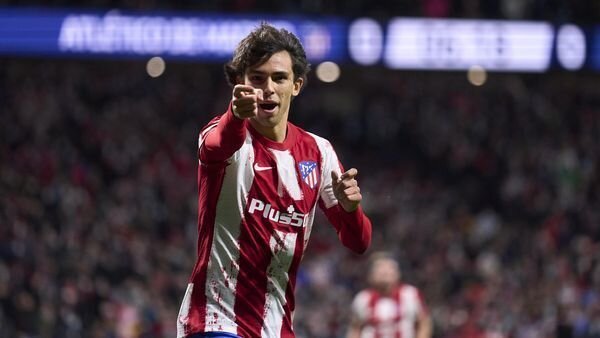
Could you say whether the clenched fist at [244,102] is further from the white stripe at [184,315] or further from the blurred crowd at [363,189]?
the blurred crowd at [363,189]

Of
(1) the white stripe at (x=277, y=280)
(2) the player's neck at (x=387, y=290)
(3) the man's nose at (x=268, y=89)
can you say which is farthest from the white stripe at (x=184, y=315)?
(2) the player's neck at (x=387, y=290)

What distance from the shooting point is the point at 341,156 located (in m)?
21.2

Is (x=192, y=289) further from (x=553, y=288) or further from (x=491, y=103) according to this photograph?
(x=491, y=103)

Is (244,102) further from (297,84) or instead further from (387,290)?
(387,290)

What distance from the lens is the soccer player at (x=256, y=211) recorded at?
4285mm

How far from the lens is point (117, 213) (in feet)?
57.0

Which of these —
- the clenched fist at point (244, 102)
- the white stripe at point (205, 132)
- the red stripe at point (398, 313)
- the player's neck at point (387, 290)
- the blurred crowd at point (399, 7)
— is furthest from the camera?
the blurred crowd at point (399, 7)

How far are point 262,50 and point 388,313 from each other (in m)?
5.73

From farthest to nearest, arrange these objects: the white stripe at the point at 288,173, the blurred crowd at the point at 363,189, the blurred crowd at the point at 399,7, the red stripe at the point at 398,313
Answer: the blurred crowd at the point at 399,7
the blurred crowd at the point at 363,189
the red stripe at the point at 398,313
the white stripe at the point at 288,173

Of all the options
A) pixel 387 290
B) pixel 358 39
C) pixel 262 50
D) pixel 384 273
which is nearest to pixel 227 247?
pixel 262 50

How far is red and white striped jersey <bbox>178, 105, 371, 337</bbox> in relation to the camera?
14.2ft

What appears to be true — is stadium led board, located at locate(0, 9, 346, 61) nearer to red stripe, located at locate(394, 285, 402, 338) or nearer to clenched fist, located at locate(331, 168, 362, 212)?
red stripe, located at locate(394, 285, 402, 338)

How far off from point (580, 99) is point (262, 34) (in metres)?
18.3

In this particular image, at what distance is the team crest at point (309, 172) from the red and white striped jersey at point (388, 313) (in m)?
5.22
